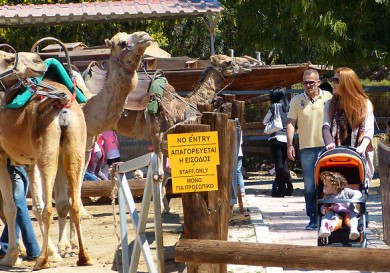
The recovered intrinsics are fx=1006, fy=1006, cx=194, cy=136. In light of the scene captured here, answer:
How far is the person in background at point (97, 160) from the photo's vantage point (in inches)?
759

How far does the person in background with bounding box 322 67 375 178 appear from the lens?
9594 millimetres

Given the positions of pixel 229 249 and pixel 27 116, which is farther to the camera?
pixel 27 116

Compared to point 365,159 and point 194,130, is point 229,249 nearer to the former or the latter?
point 194,130

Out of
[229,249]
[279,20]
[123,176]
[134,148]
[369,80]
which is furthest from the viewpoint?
[369,80]

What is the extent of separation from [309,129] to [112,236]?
2909 mm

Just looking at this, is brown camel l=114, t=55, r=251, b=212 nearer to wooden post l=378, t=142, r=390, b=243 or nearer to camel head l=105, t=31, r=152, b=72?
camel head l=105, t=31, r=152, b=72

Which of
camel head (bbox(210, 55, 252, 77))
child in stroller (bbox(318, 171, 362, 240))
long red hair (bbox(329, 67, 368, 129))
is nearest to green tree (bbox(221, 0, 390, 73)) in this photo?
camel head (bbox(210, 55, 252, 77))

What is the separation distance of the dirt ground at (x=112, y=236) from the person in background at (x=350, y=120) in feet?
4.98

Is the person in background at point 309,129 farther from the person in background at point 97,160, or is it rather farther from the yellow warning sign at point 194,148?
the person in background at point 97,160

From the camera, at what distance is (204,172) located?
666 centimetres

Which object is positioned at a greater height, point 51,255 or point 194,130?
point 194,130

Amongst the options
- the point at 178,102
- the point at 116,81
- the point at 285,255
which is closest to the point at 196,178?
the point at 285,255

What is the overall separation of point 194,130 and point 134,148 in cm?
1468

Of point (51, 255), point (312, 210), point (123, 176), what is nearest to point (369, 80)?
point (312, 210)
